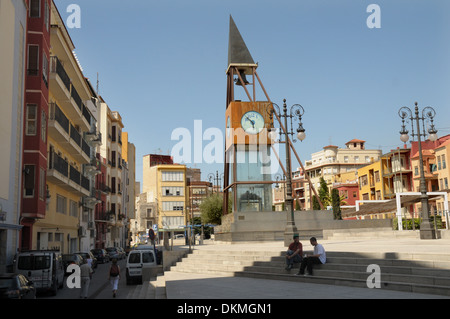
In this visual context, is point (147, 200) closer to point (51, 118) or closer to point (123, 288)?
point (51, 118)

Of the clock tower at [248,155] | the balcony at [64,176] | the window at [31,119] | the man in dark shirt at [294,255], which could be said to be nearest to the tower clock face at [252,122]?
the clock tower at [248,155]

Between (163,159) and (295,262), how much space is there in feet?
344

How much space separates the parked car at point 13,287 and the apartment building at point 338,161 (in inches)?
3899

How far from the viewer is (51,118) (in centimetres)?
2986

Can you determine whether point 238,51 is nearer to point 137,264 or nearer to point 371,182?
point 137,264

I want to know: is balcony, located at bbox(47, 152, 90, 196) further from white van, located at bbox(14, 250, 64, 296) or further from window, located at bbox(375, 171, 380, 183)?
window, located at bbox(375, 171, 380, 183)

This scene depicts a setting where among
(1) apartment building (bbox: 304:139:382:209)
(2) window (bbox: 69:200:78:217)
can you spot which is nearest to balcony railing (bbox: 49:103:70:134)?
(2) window (bbox: 69:200:78:217)

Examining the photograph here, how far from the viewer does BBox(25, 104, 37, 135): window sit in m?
25.7

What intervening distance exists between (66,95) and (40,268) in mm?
18116

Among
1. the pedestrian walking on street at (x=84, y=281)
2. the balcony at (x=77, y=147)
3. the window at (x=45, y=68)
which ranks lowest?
the pedestrian walking on street at (x=84, y=281)

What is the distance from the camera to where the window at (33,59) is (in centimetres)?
2605

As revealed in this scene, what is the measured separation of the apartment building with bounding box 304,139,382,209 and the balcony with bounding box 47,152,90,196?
3044 inches

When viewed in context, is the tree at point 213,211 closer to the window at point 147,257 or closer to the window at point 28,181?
the window at point 28,181
